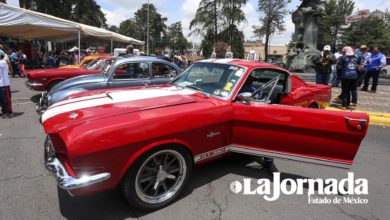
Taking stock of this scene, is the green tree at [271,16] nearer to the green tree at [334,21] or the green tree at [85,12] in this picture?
the green tree at [334,21]

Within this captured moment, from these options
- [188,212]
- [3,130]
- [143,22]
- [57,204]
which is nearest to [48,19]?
[3,130]

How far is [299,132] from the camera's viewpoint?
3.00 metres

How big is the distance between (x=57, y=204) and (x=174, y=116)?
167 centimetres

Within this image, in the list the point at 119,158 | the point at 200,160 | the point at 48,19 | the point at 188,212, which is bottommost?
the point at 188,212

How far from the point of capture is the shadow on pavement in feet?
8.74

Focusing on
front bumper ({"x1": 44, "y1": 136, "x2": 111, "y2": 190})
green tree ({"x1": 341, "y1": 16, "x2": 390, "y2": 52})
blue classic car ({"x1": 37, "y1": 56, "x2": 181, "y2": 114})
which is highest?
green tree ({"x1": 341, "y1": 16, "x2": 390, "y2": 52})

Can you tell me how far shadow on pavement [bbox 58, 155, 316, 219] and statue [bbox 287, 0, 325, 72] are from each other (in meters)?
18.6

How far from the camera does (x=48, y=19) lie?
40.3ft

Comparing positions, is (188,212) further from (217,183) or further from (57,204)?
(57,204)

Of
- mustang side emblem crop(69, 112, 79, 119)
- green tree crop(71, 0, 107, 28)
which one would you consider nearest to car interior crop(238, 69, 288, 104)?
mustang side emblem crop(69, 112, 79, 119)

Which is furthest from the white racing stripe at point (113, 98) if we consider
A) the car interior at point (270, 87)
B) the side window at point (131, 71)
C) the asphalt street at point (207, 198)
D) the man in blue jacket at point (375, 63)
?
the man in blue jacket at point (375, 63)

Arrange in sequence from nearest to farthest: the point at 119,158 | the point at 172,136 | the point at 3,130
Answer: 1. the point at 119,158
2. the point at 172,136
3. the point at 3,130

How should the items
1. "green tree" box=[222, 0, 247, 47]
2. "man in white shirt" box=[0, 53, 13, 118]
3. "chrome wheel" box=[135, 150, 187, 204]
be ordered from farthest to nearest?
"green tree" box=[222, 0, 247, 47] < "man in white shirt" box=[0, 53, 13, 118] < "chrome wheel" box=[135, 150, 187, 204]

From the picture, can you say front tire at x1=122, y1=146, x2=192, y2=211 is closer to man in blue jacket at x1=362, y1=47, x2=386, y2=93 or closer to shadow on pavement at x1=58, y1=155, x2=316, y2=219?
shadow on pavement at x1=58, y1=155, x2=316, y2=219
